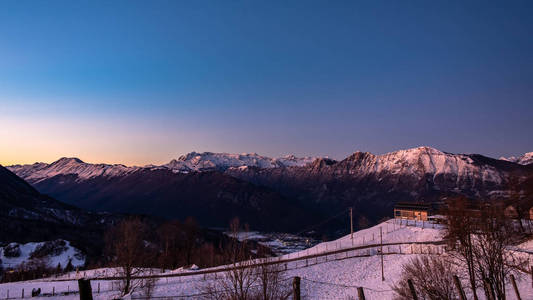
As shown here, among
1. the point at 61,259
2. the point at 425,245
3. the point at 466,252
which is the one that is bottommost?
the point at 61,259

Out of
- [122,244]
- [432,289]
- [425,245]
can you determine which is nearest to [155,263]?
[122,244]

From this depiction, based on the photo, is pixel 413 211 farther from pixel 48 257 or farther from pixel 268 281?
pixel 48 257

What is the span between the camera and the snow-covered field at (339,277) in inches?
1941

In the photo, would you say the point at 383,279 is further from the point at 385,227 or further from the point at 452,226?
A: the point at 385,227

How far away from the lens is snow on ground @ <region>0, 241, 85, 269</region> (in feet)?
415

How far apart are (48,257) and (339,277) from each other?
12295 cm

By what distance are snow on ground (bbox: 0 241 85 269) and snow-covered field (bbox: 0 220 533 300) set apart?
221 ft

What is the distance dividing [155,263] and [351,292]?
253ft

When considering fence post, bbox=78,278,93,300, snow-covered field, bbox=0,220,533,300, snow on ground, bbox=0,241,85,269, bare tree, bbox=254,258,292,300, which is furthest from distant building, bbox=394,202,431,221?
fence post, bbox=78,278,93,300

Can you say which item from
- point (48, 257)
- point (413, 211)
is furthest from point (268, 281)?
point (48, 257)

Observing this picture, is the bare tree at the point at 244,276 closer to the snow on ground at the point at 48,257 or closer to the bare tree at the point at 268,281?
the bare tree at the point at 268,281

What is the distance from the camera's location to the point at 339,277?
60062mm

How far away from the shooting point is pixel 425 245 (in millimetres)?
69250

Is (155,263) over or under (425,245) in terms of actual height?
under
